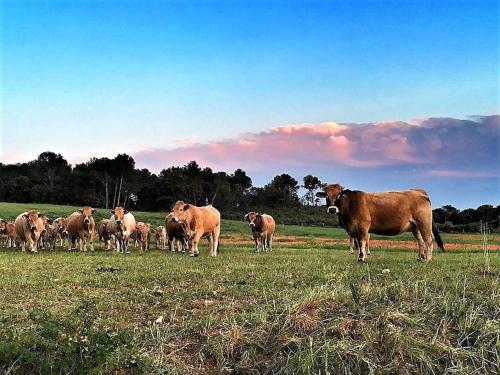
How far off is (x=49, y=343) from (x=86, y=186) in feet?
298

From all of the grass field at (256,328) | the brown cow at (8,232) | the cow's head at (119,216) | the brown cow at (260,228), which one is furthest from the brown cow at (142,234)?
the grass field at (256,328)

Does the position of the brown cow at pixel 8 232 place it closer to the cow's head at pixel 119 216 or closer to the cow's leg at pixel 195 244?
the cow's head at pixel 119 216

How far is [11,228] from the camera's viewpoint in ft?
103

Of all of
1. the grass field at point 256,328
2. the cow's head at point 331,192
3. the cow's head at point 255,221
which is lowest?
the grass field at point 256,328

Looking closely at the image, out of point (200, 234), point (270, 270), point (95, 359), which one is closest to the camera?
point (95, 359)

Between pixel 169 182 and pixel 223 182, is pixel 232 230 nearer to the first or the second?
pixel 169 182

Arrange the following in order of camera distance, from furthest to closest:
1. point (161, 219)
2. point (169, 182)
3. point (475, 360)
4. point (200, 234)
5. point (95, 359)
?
point (169, 182)
point (161, 219)
point (200, 234)
point (475, 360)
point (95, 359)

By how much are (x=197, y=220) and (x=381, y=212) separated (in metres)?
8.72

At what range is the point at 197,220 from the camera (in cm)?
2230

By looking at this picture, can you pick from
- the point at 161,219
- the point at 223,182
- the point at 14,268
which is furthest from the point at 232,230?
the point at 223,182

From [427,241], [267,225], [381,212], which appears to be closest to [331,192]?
[381,212]

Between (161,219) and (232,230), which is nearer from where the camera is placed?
(232,230)

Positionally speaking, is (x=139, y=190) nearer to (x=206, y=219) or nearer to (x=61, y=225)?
(x=61, y=225)

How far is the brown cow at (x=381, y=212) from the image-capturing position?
1666 centimetres
